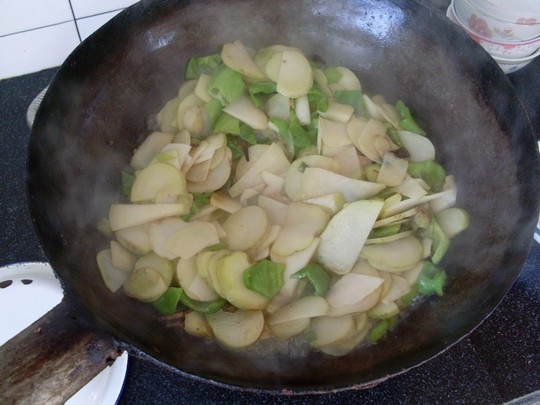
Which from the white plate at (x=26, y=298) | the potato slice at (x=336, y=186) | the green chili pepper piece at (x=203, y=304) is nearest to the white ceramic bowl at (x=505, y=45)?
the potato slice at (x=336, y=186)

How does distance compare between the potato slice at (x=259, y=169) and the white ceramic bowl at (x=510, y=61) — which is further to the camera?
the white ceramic bowl at (x=510, y=61)

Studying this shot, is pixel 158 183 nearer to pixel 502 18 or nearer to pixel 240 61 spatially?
pixel 240 61

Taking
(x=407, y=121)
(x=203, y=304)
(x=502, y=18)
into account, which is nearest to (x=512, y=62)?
(x=502, y=18)

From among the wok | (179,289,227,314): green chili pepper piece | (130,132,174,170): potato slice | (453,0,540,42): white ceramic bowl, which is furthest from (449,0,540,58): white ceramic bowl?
(179,289,227,314): green chili pepper piece

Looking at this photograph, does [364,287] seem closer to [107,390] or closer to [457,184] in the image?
[457,184]

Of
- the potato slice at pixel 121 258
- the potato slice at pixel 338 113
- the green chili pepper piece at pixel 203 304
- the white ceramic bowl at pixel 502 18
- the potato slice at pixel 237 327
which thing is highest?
the white ceramic bowl at pixel 502 18

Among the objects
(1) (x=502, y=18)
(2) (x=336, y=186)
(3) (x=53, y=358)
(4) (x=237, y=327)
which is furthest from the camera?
(1) (x=502, y=18)

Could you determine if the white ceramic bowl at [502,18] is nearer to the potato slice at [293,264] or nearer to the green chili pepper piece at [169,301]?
the potato slice at [293,264]
